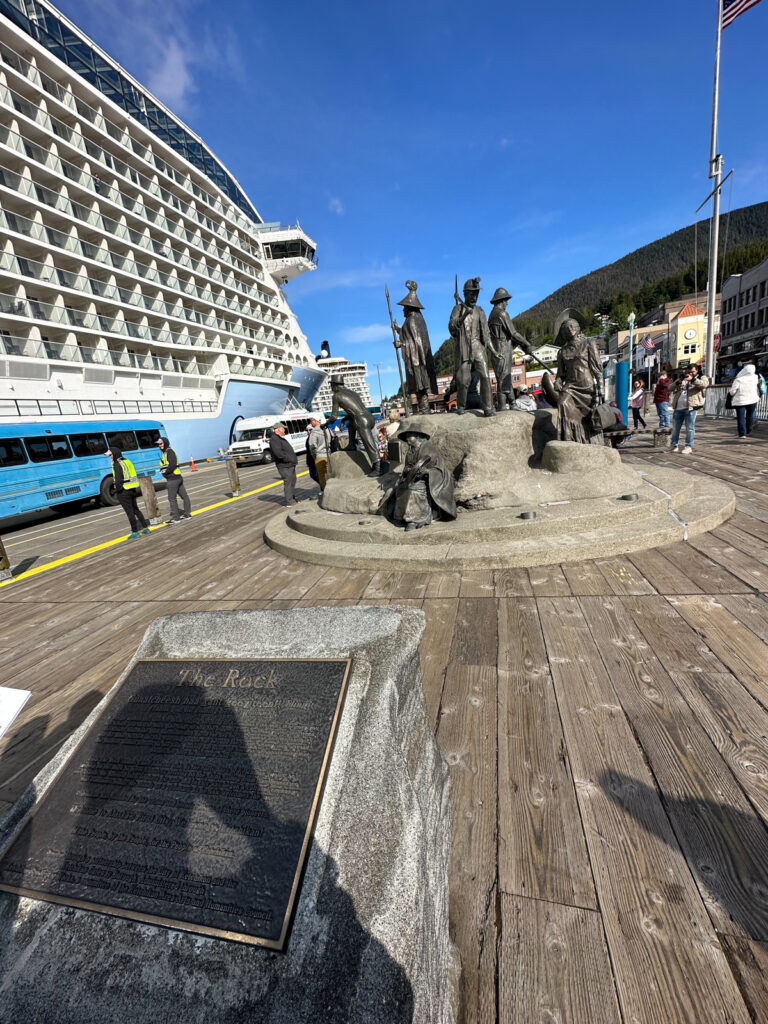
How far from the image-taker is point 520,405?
32.7ft

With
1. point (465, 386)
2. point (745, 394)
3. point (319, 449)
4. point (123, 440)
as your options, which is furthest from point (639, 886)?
point (123, 440)

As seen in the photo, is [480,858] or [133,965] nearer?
[133,965]

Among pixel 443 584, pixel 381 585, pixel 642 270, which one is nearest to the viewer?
pixel 443 584

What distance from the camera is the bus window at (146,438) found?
51.9ft

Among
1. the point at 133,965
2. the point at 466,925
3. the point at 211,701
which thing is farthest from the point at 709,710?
the point at 133,965

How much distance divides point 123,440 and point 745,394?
1762 centimetres

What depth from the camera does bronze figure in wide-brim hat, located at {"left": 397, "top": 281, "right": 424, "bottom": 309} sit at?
764 centimetres

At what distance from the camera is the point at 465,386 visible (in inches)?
291

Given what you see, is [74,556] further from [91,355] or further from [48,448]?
[91,355]

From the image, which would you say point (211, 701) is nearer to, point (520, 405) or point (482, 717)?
point (482, 717)

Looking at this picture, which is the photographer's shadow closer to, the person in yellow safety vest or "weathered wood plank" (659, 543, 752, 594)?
"weathered wood plank" (659, 543, 752, 594)

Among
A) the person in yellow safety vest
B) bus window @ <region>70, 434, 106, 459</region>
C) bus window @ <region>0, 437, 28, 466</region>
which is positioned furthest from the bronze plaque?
bus window @ <region>70, 434, 106, 459</region>

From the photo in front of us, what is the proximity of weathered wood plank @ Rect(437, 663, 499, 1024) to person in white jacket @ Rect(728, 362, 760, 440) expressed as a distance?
922 cm

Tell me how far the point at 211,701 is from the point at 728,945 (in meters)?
1.83
